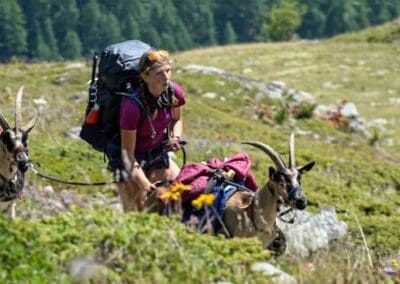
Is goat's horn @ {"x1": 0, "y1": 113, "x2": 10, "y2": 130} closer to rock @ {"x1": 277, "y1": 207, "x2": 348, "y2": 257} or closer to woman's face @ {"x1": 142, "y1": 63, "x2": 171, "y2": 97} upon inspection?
woman's face @ {"x1": 142, "y1": 63, "x2": 171, "y2": 97}

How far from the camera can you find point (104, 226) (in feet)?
21.3

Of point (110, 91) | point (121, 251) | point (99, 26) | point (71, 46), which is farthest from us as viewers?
point (99, 26)

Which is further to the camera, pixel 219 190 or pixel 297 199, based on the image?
pixel 219 190

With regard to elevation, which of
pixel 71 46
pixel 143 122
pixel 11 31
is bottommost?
pixel 71 46

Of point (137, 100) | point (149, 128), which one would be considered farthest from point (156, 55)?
point (149, 128)

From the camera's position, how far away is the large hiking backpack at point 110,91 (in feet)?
30.2

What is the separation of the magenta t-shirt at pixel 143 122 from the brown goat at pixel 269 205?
0.72 m

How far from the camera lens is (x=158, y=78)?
8.91 meters

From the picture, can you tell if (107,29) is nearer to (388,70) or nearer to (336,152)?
(388,70)

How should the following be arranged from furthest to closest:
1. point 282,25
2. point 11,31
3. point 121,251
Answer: point 11,31 < point 282,25 < point 121,251

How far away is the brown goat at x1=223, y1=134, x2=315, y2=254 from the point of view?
9125 mm

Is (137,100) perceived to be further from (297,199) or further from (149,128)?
(297,199)

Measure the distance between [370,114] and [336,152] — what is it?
12.9 metres

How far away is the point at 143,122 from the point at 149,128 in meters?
0.10
